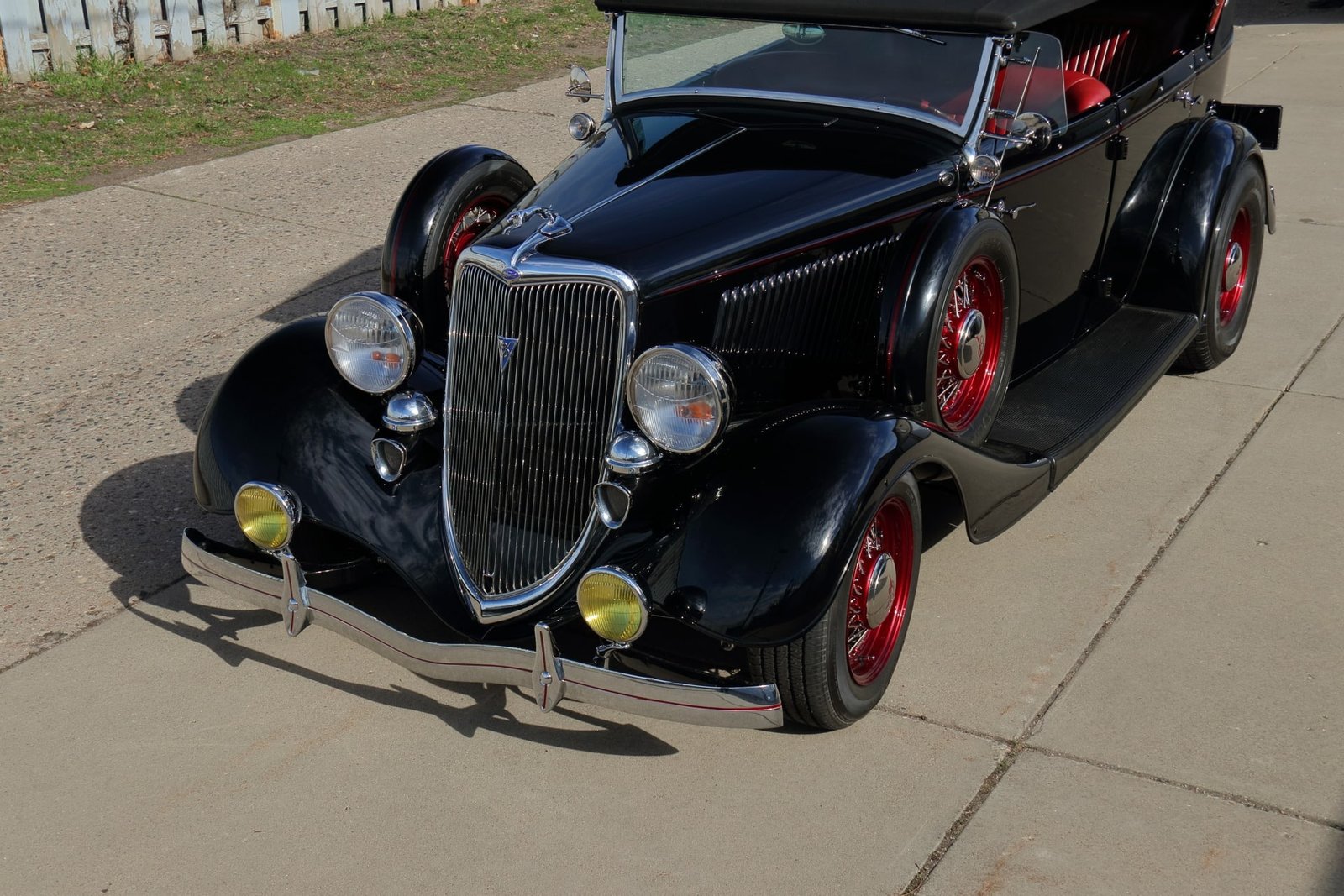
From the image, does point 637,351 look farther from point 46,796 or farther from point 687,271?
point 46,796

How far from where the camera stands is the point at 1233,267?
5.79 metres

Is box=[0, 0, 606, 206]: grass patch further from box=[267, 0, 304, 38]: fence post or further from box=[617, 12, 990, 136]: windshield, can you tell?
box=[617, 12, 990, 136]: windshield

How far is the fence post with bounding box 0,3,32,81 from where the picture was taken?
9375 millimetres

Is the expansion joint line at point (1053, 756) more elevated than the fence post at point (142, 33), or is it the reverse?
the fence post at point (142, 33)

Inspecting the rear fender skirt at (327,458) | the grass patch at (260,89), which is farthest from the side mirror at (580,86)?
the grass patch at (260,89)

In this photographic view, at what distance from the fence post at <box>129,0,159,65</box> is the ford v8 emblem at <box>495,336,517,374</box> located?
7795 millimetres

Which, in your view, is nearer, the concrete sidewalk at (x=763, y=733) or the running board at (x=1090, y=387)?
the concrete sidewalk at (x=763, y=733)

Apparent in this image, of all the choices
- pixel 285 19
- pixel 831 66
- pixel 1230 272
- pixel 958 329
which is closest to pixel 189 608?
pixel 958 329

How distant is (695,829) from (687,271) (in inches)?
55.2

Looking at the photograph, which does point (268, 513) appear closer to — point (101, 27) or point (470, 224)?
point (470, 224)

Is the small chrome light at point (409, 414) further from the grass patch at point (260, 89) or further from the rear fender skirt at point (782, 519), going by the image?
the grass patch at point (260, 89)

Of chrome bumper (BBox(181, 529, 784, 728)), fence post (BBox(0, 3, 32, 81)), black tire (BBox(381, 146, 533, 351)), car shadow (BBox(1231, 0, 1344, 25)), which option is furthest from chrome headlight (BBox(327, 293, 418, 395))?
car shadow (BBox(1231, 0, 1344, 25))

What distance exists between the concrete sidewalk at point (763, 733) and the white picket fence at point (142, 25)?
4.95 meters

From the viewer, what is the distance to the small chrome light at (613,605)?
10.6ft
